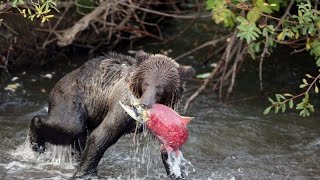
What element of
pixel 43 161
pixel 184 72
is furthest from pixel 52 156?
pixel 184 72

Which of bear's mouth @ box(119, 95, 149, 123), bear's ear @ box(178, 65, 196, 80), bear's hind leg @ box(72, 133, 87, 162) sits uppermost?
bear's ear @ box(178, 65, 196, 80)

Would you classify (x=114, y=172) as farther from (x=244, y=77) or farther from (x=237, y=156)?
(x=244, y=77)

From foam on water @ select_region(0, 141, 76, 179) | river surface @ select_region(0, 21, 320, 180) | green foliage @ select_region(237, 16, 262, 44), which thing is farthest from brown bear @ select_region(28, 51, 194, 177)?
green foliage @ select_region(237, 16, 262, 44)

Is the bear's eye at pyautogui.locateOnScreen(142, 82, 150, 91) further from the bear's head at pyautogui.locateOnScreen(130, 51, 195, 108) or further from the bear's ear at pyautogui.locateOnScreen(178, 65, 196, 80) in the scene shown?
the bear's ear at pyautogui.locateOnScreen(178, 65, 196, 80)

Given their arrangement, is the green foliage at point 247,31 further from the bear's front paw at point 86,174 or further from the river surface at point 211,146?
the bear's front paw at point 86,174

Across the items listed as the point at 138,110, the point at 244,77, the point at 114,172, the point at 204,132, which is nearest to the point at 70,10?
the point at 244,77

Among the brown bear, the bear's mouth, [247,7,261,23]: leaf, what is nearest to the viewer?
the bear's mouth

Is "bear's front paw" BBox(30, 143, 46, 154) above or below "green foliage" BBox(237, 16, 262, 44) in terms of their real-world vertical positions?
below

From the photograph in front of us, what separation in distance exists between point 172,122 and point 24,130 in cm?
304

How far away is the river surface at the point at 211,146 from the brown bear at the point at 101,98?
0.36m

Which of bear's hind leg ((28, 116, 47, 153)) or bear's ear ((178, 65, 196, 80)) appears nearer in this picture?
bear's ear ((178, 65, 196, 80))

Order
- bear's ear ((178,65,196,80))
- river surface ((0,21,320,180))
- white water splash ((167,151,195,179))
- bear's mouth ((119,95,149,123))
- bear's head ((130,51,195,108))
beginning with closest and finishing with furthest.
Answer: bear's mouth ((119,95,149,123)), bear's head ((130,51,195,108)), bear's ear ((178,65,196,80)), white water splash ((167,151,195,179)), river surface ((0,21,320,180))

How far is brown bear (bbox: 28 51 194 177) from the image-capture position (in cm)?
598

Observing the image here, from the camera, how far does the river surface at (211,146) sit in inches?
274
